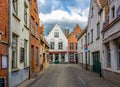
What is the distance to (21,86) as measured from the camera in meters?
14.2

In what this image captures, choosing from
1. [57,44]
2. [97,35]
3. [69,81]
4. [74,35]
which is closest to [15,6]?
[69,81]

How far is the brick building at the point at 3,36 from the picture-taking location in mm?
10851

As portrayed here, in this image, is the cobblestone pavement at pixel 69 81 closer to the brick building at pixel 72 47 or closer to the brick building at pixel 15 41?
the brick building at pixel 15 41

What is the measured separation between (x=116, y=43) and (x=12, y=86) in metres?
7.02

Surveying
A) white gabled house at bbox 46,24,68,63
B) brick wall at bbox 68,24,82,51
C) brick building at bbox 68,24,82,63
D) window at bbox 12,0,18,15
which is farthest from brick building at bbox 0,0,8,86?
brick wall at bbox 68,24,82,51

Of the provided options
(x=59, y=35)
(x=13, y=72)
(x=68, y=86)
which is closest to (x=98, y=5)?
(x=68, y=86)

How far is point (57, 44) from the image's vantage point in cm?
6462

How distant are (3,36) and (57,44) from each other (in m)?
53.5

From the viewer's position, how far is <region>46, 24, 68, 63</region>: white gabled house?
64.1 m

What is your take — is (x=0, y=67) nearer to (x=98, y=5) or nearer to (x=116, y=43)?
(x=116, y=43)

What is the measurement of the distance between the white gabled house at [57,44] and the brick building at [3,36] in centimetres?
5233

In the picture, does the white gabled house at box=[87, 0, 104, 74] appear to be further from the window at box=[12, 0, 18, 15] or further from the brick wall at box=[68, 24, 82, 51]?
the brick wall at box=[68, 24, 82, 51]

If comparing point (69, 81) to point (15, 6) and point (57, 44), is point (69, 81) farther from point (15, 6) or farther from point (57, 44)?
point (57, 44)

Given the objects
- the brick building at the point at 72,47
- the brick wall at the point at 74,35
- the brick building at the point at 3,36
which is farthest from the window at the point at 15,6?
the brick wall at the point at 74,35
